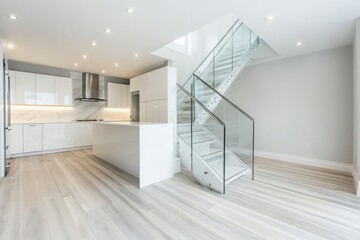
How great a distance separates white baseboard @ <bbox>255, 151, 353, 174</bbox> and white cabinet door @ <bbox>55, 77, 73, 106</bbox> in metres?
6.19

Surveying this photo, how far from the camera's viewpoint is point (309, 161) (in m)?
4.23

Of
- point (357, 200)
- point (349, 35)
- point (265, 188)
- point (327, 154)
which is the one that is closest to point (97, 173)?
point (265, 188)

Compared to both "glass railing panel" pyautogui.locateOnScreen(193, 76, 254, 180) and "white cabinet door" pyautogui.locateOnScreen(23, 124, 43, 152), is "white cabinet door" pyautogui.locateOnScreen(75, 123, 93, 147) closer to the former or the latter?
"white cabinet door" pyautogui.locateOnScreen(23, 124, 43, 152)

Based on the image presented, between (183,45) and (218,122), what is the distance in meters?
2.41

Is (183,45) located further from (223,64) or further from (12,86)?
(12,86)

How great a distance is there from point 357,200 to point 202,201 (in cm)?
220

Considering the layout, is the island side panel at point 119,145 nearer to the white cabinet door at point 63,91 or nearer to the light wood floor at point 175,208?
the light wood floor at point 175,208

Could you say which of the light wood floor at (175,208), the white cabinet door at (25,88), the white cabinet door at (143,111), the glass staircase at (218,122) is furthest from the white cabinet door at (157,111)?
the white cabinet door at (25,88)

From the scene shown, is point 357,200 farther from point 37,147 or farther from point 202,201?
point 37,147

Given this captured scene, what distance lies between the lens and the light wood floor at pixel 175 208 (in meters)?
1.81

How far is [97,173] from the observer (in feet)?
11.8

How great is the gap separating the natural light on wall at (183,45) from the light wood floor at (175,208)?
2914 mm

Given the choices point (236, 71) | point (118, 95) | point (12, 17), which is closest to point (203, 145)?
point (236, 71)

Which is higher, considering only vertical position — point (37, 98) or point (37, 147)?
point (37, 98)
